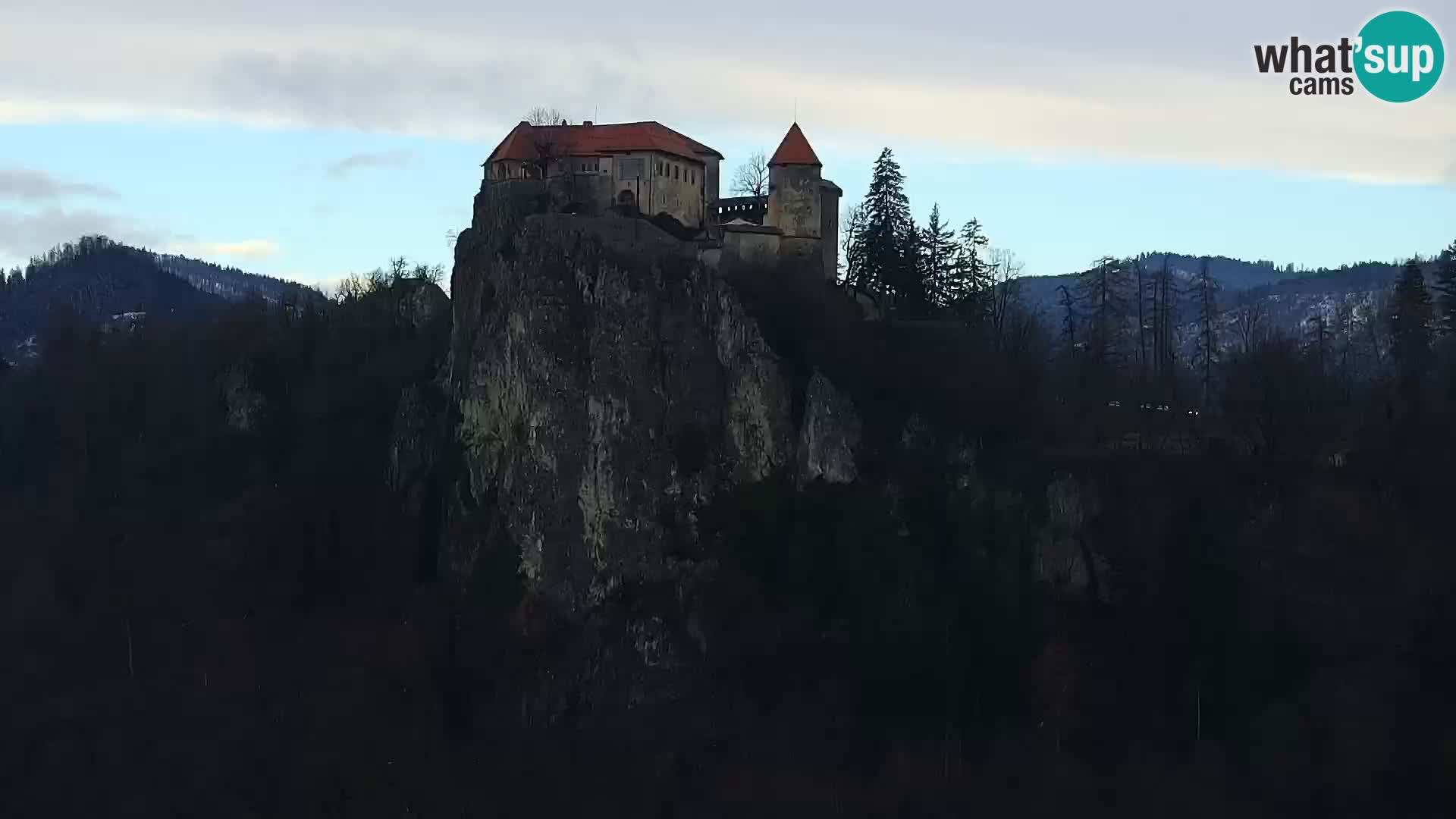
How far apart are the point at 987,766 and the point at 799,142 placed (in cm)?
2151

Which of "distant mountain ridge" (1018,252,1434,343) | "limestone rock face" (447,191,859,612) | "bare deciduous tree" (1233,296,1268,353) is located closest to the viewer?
"limestone rock face" (447,191,859,612)

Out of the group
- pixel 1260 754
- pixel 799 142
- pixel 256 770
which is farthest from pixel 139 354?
pixel 1260 754

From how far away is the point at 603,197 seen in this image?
61.6m

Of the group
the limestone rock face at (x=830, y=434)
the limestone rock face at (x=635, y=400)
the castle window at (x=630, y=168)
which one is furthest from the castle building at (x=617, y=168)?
the limestone rock face at (x=830, y=434)

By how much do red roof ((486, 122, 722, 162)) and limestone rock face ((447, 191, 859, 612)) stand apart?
3784 mm

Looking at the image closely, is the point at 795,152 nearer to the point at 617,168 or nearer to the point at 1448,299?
the point at 617,168

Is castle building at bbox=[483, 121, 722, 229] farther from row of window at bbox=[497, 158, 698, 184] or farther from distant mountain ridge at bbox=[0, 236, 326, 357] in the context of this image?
distant mountain ridge at bbox=[0, 236, 326, 357]

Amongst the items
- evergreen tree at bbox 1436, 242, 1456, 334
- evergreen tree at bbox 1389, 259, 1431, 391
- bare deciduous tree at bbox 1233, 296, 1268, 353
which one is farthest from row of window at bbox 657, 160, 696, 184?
bare deciduous tree at bbox 1233, 296, 1268, 353

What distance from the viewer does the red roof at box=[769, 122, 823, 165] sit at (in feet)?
202

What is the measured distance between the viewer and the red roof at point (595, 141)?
2441 inches

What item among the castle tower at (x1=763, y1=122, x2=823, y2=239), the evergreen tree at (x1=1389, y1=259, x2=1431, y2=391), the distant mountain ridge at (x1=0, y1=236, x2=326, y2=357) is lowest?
the evergreen tree at (x1=1389, y1=259, x2=1431, y2=391)

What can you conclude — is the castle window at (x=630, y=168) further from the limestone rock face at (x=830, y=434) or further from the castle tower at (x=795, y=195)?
the limestone rock face at (x=830, y=434)

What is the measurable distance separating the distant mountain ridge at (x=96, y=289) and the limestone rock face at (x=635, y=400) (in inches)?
3642

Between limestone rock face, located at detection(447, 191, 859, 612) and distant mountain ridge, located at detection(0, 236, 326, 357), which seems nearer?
limestone rock face, located at detection(447, 191, 859, 612)
